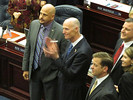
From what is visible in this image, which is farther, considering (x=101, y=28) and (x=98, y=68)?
(x=101, y=28)

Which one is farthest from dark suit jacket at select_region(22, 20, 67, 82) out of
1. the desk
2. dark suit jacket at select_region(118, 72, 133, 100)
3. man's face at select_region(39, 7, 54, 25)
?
the desk

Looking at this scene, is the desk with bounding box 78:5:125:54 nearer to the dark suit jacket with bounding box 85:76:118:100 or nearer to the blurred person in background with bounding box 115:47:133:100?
the blurred person in background with bounding box 115:47:133:100

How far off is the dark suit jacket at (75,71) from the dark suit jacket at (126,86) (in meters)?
0.52

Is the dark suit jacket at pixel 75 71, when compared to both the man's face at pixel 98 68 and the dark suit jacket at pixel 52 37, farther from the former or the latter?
the man's face at pixel 98 68

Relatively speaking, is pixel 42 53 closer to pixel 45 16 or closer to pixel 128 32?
pixel 45 16

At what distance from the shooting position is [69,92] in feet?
10.9

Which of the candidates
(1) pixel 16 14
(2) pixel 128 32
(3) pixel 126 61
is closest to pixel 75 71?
(3) pixel 126 61

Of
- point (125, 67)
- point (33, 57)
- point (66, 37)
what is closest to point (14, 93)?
point (33, 57)

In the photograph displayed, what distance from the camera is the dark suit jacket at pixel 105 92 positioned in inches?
104

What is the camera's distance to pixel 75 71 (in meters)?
3.14

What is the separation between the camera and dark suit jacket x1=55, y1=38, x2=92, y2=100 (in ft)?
10.3

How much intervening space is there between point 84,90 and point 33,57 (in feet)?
2.26

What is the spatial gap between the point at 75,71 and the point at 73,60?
0.13 metres

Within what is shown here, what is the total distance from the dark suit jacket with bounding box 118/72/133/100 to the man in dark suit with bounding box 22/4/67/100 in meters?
0.91
